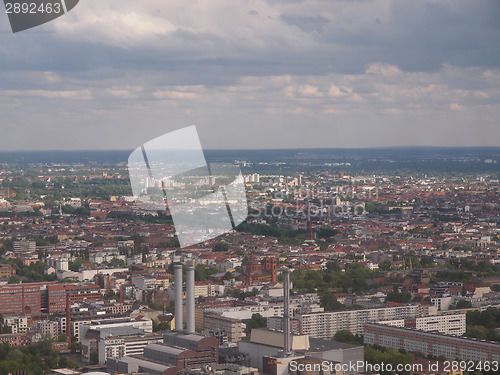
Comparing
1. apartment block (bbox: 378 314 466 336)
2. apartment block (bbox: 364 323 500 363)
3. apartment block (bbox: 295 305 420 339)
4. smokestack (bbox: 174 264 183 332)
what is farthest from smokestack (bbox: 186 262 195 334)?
apartment block (bbox: 378 314 466 336)

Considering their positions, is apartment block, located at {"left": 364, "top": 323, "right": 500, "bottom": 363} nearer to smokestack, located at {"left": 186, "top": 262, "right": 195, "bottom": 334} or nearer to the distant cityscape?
the distant cityscape

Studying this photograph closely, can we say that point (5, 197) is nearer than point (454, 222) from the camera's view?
No

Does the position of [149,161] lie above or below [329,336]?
above

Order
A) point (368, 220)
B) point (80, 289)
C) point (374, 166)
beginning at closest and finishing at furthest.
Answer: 1. point (80, 289)
2. point (368, 220)
3. point (374, 166)

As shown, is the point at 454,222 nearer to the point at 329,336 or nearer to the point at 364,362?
the point at 329,336

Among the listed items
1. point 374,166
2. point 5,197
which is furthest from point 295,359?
point 374,166

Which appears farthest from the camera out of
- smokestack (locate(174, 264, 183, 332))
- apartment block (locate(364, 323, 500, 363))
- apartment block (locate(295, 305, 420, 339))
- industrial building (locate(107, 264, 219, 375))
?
apartment block (locate(295, 305, 420, 339))

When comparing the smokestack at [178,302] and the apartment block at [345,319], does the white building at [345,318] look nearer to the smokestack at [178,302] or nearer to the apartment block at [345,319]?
the apartment block at [345,319]

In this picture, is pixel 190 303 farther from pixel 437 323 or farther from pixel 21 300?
pixel 21 300

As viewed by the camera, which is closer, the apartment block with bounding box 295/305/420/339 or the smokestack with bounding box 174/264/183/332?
the smokestack with bounding box 174/264/183/332

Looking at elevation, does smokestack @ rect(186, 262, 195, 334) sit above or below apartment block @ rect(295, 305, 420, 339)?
above
